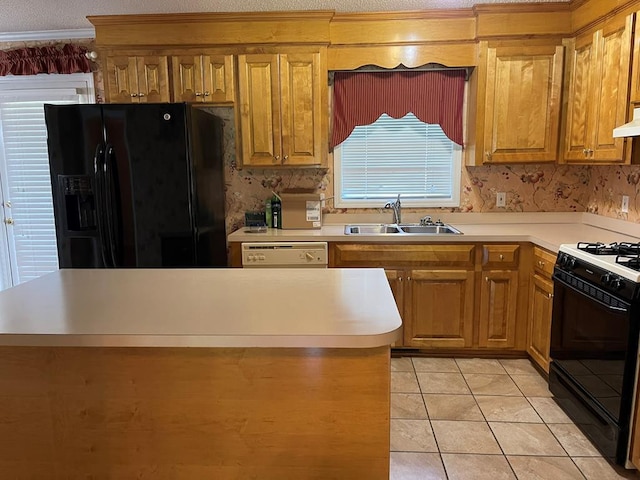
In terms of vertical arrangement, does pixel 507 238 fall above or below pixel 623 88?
below

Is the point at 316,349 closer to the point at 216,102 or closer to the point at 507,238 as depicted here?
the point at 507,238

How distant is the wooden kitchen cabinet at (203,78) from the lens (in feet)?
11.1

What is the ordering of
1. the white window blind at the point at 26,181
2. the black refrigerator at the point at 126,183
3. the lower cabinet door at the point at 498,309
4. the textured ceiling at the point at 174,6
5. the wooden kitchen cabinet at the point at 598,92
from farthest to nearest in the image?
the white window blind at the point at 26,181
the lower cabinet door at the point at 498,309
the textured ceiling at the point at 174,6
the black refrigerator at the point at 126,183
the wooden kitchen cabinet at the point at 598,92

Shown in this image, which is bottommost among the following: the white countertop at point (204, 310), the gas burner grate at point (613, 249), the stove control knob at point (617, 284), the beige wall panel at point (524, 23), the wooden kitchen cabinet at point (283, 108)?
the stove control knob at point (617, 284)

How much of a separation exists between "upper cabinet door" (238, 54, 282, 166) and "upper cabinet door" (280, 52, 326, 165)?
58 millimetres

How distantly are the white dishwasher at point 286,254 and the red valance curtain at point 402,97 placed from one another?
1106 mm

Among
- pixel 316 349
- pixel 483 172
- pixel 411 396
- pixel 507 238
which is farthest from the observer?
pixel 483 172

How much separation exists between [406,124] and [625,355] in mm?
2320

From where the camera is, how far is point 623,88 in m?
2.62

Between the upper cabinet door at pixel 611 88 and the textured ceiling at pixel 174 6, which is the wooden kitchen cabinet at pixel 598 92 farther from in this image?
the textured ceiling at pixel 174 6

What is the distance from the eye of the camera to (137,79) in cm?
343

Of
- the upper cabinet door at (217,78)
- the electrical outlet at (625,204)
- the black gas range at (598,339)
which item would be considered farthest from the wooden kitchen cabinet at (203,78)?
the electrical outlet at (625,204)

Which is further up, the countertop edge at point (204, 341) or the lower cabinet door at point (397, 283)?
the countertop edge at point (204, 341)

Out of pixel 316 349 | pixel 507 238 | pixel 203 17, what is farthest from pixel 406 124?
pixel 316 349
